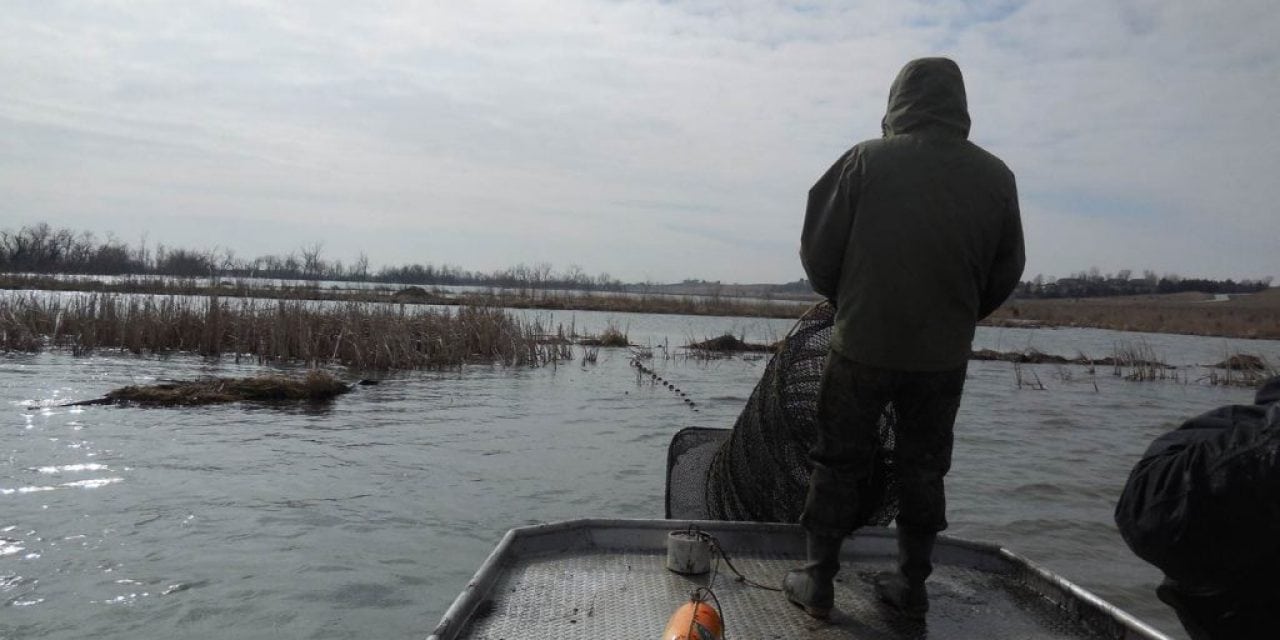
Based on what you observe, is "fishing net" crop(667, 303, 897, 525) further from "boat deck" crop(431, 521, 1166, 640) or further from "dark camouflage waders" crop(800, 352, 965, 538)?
"dark camouflage waders" crop(800, 352, 965, 538)

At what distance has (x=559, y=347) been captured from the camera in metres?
25.2

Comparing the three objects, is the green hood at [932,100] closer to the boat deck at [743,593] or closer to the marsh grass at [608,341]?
the boat deck at [743,593]

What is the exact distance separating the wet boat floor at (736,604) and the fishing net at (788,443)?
58cm

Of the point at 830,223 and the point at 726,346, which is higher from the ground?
the point at 830,223

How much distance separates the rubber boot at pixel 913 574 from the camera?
337cm

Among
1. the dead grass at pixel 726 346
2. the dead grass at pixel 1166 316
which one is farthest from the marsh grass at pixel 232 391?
the dead grass at pixel 1166 316

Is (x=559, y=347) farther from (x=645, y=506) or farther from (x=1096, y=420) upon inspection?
(x=645, y=506)

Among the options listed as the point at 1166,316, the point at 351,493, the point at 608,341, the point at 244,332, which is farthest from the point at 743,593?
the point at 1166,316

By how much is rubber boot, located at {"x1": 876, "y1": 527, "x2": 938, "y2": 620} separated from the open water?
9.58 ft

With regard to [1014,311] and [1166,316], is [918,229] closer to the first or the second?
[1166,316]

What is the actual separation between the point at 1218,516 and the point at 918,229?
157 cm

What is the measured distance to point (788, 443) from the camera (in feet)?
15.1

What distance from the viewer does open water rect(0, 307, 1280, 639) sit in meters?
5.31

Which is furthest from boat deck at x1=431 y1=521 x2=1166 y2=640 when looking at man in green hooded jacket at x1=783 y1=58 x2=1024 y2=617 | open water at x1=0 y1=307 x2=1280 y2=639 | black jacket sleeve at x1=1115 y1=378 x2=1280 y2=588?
open water at x1=0 y1=307 x2=1280 y2=639
